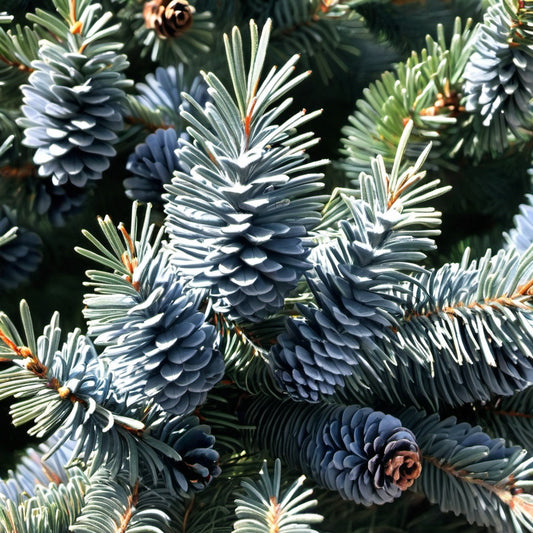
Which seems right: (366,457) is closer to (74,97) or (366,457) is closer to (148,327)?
(148,327)

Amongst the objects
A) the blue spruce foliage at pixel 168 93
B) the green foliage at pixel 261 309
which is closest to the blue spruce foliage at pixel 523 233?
the green foliage at pixel 261 309

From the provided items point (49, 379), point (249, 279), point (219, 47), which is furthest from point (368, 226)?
point (219, 47)

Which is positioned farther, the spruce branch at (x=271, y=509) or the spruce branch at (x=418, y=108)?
the spruce branch at (x=418, y=108)

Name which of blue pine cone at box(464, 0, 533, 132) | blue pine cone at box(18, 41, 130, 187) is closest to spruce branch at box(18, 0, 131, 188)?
blue pine cone at box(18, 41, 130, 187)

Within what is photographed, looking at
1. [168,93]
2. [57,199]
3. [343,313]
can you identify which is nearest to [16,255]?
[57,199]

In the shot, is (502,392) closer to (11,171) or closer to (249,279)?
(249,279)

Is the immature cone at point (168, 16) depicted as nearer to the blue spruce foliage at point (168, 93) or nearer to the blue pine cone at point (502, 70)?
the blue spruce foliage at point (168, 93)
